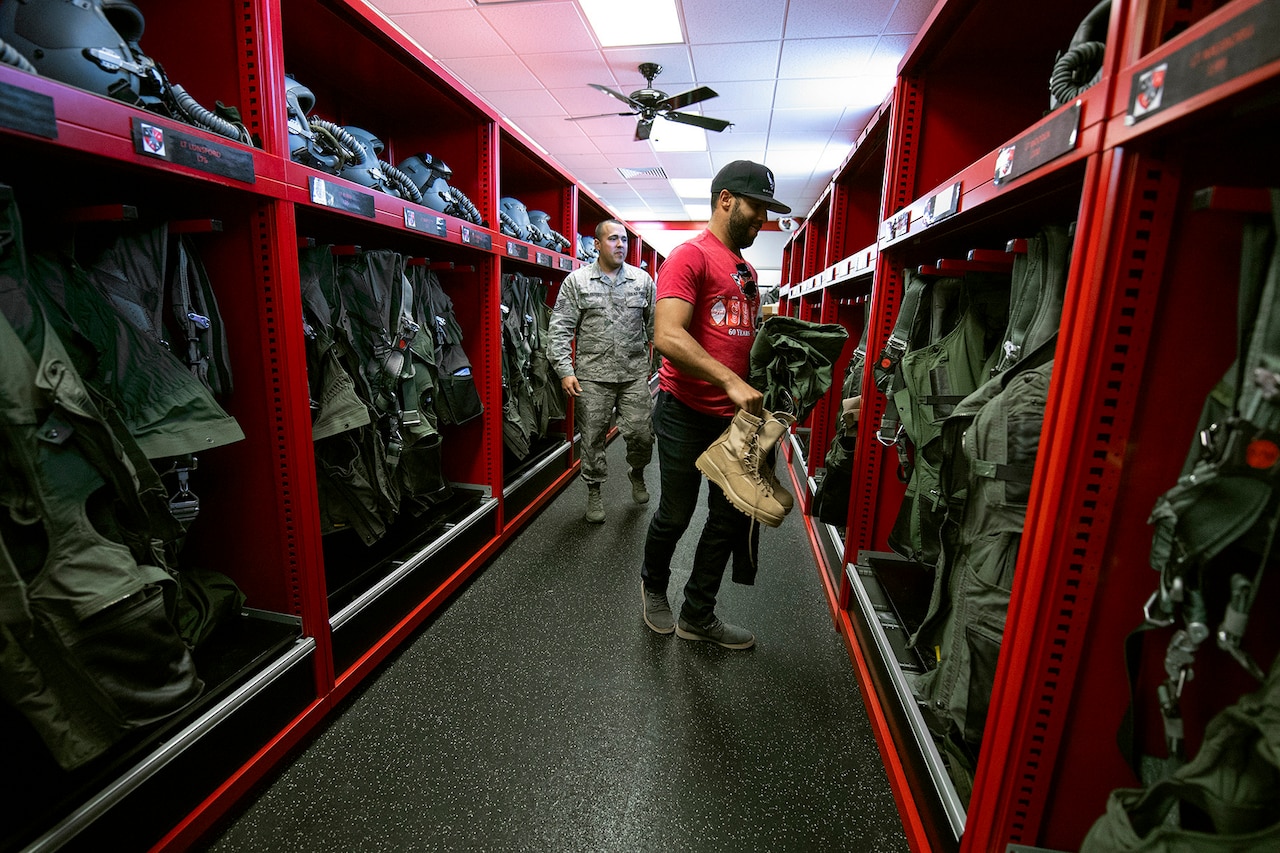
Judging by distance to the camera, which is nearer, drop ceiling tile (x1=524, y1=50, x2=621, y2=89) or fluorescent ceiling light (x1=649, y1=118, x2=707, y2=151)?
drop ceiling tile (x1=524, y1=50, x2=621, y2=89)

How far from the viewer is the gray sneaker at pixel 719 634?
2197mm

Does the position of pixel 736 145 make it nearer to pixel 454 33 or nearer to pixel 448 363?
pixel 454 33

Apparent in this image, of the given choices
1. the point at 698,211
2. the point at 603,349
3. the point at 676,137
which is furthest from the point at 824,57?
the point at 698,211

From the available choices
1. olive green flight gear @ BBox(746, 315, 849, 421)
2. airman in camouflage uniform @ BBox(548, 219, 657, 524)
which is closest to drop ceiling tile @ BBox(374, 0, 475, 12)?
airman in camouflage uniform @ BBox(548, 219, 657, 524)

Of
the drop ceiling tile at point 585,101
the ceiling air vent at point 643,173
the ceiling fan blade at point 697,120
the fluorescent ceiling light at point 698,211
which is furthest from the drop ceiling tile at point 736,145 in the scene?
the fluorescent ceiling light at point 698,211

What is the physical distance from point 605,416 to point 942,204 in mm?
2477

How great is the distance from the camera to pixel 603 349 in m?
3.48

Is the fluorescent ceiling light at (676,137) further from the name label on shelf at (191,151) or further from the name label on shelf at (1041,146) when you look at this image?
the name label on shelf at (1041,146)

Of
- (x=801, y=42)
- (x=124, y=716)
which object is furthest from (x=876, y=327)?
(x=801, y=42)

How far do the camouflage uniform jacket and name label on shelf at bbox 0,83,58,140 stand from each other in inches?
99.5

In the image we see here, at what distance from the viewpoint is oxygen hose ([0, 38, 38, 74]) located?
0.94m

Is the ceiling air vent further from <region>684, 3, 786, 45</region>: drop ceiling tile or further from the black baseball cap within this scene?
the black baseball cap

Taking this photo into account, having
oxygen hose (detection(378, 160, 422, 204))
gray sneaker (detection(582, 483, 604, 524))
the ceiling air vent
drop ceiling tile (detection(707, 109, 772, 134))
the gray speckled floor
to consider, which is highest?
the ceiling air vent

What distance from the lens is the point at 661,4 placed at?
412cm
